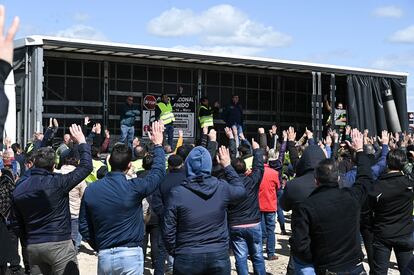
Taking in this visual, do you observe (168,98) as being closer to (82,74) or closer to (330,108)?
(82,74)

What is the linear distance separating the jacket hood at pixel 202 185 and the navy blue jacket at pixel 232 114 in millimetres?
12017

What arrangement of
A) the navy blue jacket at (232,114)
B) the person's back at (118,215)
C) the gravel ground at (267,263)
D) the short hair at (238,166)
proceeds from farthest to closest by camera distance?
the navy blue jacket at (232,114)
the gravel ground at (267,263)
the short hair at (238,166)
the person's back at (118,215)

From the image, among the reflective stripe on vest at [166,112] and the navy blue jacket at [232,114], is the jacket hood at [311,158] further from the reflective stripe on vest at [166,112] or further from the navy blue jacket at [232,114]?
the navy blue jacket at [232,114]

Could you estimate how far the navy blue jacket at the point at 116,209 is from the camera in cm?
523

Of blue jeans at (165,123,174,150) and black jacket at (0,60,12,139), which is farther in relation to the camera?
blue jeans at (165,123,174,150)

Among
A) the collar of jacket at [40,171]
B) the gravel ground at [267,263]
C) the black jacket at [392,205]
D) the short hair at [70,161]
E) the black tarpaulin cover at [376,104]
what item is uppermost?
the black tarpaulin cover at [376,104]

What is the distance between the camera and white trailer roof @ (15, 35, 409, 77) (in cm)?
1252

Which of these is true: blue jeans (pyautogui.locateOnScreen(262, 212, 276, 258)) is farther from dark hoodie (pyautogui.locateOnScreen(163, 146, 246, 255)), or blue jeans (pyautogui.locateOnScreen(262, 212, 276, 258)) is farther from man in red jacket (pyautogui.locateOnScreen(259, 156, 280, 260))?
dark hoodie (pyautogui.locateOnScreen(163, 146, 246, 255))

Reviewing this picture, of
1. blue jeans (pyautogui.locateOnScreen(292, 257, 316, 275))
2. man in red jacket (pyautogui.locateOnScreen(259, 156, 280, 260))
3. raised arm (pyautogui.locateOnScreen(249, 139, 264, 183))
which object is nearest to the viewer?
blue jeans (pyautogui.locateOnScreen(292, 257, 316, 275))

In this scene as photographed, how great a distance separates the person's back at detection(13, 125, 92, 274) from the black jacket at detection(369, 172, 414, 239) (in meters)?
2.89

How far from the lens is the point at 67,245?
5.85 m

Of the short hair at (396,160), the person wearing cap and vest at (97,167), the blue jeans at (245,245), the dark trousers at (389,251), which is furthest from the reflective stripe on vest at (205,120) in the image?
the dark trousers at (389,251)

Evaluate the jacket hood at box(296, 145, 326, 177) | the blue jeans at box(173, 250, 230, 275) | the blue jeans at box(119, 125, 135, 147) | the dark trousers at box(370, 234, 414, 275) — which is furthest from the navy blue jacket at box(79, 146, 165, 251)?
the blue jeans at box(119, 125, 135, 147)

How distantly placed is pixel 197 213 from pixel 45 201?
4.85 ft
